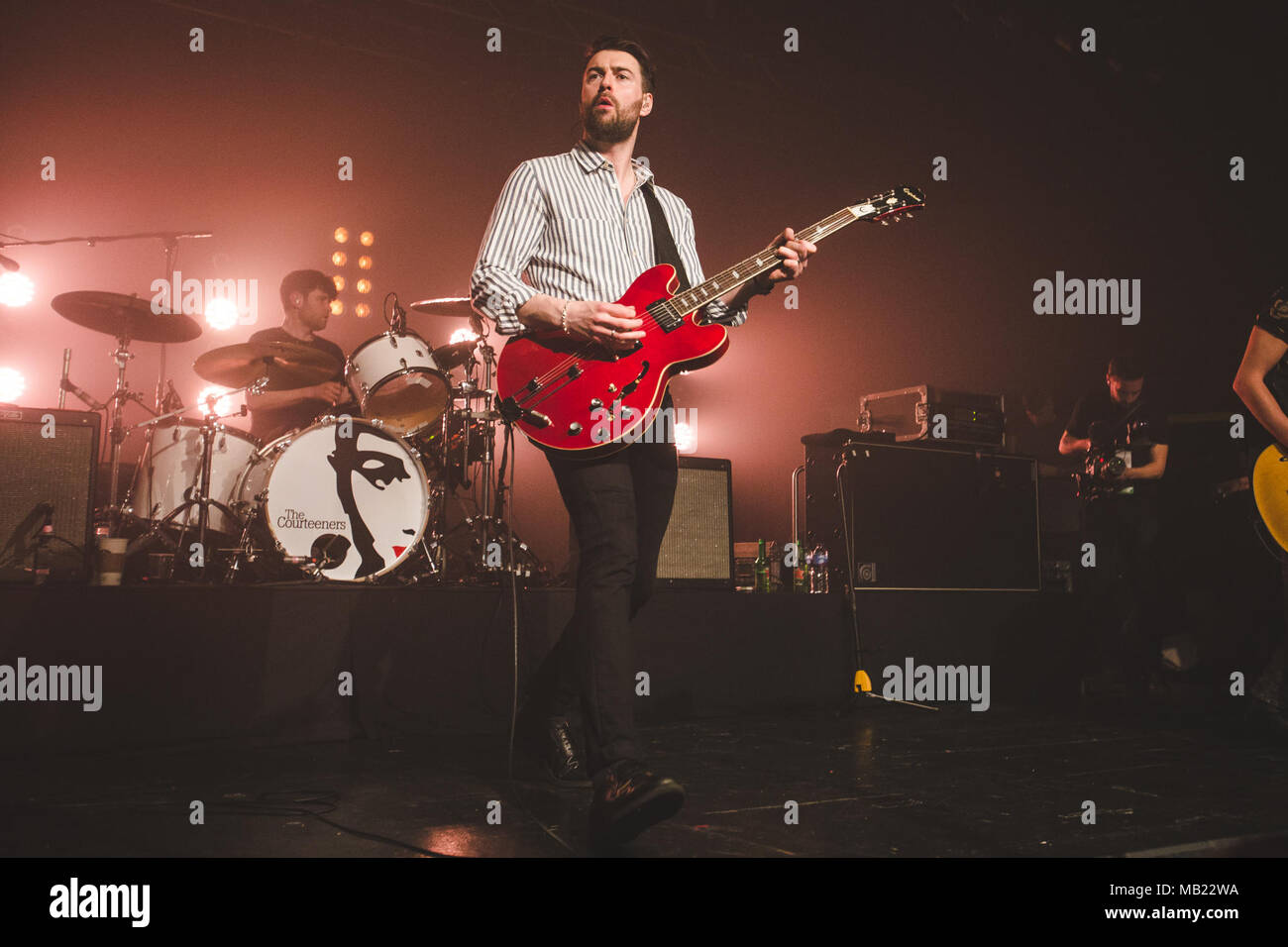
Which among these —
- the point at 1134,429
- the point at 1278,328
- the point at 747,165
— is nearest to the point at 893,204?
the point at 1278,328

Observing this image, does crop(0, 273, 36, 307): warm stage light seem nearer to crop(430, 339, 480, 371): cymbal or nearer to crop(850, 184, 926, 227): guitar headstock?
crop(430, 339, 480, 371): cymbal

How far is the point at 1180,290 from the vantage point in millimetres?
5637

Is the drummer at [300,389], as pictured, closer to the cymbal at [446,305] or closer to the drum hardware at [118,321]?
the drum hardware at [118,321]

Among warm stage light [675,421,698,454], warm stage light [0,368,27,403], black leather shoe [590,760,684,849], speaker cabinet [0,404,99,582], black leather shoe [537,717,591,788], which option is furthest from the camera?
warm stage light [675,421,698,454]

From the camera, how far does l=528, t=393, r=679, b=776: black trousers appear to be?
6.08 feet

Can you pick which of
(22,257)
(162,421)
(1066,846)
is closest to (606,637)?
(1066,846)

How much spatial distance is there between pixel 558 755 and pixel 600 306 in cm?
116

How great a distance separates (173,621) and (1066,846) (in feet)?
8.11

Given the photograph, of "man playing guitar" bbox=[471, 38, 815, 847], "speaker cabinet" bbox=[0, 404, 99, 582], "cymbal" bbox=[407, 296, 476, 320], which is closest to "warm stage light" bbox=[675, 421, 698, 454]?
"cymbal" bbox=[407, 296, 476, 320]

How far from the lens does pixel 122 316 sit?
436cm

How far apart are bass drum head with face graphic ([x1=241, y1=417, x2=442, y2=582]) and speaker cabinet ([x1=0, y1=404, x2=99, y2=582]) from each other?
697 millimetres

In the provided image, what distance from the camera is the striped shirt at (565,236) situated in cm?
213

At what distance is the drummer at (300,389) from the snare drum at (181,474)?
0.92 ft

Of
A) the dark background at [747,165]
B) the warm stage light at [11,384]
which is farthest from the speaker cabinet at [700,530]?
the warm stage light at [11,384]
